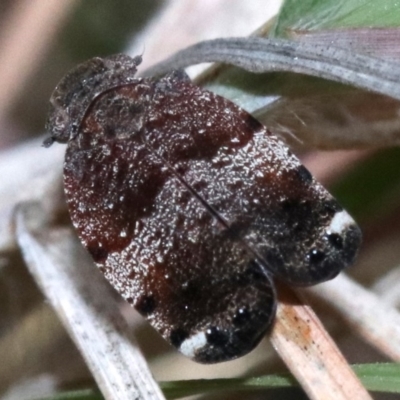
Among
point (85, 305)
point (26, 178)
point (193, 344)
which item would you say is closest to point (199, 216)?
point (193, 344)

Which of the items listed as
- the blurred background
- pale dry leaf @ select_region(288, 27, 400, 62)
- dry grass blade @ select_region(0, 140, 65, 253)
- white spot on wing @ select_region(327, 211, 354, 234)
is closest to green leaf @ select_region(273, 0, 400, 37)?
pale dry leaf @ select_region(288, 27, 400, 62)

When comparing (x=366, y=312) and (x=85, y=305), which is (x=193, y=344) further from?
(x=366, y=312)

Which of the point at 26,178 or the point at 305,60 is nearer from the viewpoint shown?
the point at 305,60

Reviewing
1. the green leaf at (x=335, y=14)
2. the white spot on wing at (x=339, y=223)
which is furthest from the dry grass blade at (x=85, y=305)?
the green leaf at (x=335, y=14)

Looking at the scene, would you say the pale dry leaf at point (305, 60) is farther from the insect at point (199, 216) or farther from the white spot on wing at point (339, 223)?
the white spot on wing at point (339, 223)

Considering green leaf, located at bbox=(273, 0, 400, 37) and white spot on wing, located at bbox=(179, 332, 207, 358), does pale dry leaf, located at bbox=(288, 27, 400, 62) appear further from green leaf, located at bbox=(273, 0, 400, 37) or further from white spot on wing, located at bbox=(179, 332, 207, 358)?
white spot on wing, located at bbox=(179, 332, 207, 358)

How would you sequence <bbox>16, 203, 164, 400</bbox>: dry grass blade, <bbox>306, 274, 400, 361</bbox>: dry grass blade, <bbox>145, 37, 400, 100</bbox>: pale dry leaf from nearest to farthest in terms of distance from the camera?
<bbox>145, 37, 400, 100</bbox>: pale dry leaf
<bbox>16, 203, 164, 400</bbox>: dry grass blade
<bbox>306, 274, 400, 361</bbox>: dry grass blade

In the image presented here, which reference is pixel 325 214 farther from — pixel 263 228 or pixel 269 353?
pixel 269 353
